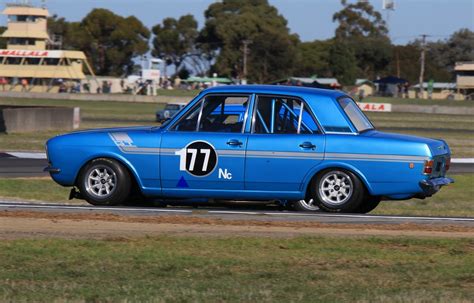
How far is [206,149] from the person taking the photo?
11.3 meters

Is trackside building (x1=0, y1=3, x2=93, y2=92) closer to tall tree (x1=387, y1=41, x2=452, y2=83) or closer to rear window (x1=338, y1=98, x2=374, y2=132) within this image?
tall tree (x1=387, y1=41, x2=452, y2=83)

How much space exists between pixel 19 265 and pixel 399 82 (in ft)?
354

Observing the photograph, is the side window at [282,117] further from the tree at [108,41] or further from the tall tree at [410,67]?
the tall tree at [410,67]

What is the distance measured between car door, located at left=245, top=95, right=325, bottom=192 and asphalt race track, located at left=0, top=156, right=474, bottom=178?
10.8 m

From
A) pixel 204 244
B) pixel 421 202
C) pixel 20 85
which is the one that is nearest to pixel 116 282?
pixel 204 244

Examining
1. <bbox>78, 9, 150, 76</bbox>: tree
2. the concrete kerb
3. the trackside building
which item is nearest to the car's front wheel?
the concrete kerb

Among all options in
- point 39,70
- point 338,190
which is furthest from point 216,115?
point 39,70

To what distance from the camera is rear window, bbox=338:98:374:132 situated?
37.8 feet

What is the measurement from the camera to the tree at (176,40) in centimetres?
13762

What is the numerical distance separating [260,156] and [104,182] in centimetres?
187

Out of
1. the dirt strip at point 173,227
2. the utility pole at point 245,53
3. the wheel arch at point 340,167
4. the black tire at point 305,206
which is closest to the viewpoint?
the dirt strip at point 173,227

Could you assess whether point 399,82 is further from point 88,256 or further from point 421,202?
point 88,256

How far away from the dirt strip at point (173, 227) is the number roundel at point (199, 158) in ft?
2.98

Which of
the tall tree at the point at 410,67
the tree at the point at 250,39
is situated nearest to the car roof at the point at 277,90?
the tree at the point at 250,39
